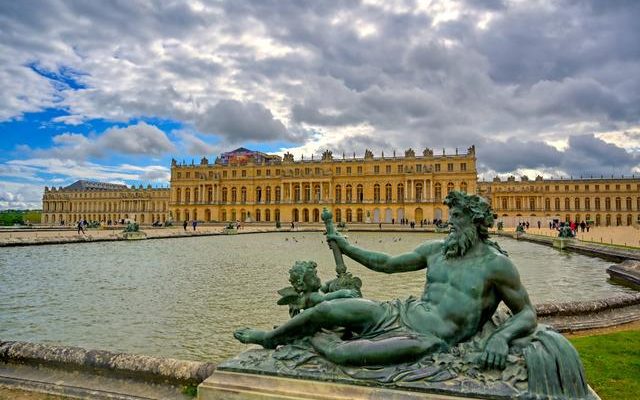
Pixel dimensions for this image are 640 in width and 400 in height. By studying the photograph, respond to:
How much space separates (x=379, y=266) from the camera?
11.1 feet

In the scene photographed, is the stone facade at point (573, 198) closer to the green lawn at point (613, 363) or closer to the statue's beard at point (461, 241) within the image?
the green lawn at point (613, 363)

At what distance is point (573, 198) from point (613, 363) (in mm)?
84117

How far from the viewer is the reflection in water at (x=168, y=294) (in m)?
6.39

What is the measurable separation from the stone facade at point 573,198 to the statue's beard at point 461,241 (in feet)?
248

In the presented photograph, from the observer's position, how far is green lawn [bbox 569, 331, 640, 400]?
3764 millimetres

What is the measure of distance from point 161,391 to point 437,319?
2.22m

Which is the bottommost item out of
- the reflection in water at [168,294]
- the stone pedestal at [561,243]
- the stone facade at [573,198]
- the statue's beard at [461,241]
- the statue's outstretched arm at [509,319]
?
the reflection in water at [168,294]

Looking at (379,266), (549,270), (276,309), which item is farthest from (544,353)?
(549,270)

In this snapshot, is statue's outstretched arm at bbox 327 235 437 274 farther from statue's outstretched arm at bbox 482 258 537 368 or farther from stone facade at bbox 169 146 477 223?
stone facade at bbox 169 146 477 223

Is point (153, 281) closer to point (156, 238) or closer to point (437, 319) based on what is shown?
point (437, 319)

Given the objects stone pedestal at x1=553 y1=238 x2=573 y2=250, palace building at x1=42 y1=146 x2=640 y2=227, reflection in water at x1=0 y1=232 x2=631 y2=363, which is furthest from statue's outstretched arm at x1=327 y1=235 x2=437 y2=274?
palace building at x1=42 y1=146 x2=640 y2=227

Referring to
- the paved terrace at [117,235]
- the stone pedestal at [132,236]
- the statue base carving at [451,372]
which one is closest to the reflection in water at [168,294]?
the statue base carving at [451,372]

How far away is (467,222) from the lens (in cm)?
295

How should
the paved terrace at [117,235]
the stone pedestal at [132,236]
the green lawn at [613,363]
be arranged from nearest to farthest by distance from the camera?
the green lawn at [613,363], the paved terrace at [117,235], the stone pedestal at [132,236]
